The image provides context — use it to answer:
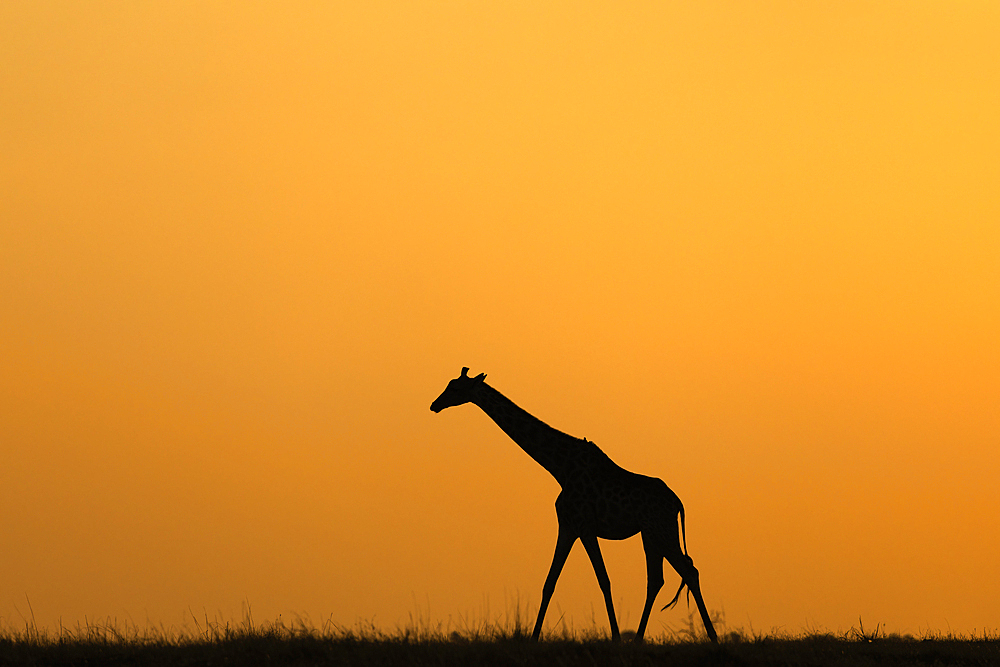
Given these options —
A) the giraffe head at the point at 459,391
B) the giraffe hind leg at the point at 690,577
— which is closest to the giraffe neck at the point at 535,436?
the giraffe head at the point at 459,391

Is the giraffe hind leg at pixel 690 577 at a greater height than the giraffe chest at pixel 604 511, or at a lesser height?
lesser

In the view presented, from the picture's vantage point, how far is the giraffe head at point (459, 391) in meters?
19.0

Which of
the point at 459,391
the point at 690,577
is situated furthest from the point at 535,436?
the point at 690,577

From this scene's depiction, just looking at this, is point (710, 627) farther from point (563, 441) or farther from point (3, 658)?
point (3, 658)

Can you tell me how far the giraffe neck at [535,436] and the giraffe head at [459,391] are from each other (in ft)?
0.36

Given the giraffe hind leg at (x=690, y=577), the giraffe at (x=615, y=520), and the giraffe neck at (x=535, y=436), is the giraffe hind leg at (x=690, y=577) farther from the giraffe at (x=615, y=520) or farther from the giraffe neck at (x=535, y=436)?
the giraffe neck at (x=535, y=436)

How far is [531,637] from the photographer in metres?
16.5

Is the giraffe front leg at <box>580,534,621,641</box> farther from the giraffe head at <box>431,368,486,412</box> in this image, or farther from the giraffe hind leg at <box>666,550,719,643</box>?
the giraffe head at <box>431,368,486,412</box>

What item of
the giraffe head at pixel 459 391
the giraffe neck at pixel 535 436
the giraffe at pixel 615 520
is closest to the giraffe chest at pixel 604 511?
the giraffe at pixel 615 520

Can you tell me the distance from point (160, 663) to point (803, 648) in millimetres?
8373

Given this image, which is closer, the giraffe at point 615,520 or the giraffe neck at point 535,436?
the giraffe at point 615,520

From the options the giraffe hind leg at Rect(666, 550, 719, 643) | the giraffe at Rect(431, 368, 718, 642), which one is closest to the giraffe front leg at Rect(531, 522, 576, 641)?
the giraffe at Rect(431, 368, 718, 642)

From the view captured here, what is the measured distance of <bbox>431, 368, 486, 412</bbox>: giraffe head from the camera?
1898 cm

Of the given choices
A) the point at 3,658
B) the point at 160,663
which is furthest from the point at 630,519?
the point at 3,658
